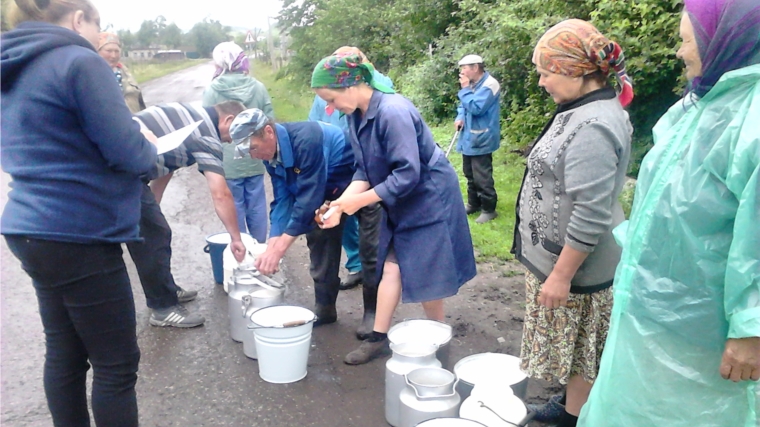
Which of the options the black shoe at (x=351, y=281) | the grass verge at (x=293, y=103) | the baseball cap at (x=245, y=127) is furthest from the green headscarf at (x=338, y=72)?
the grass verge at (x=293, y=103)

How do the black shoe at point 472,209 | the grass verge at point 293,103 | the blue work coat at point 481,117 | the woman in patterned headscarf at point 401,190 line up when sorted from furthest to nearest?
the grass verge at point 293,103 → the black shoe at point 472,209 → the blue work coat at point 481,117 → the woman in patterned headscarf at point 401,190

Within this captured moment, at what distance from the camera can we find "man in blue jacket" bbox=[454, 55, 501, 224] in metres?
6.57

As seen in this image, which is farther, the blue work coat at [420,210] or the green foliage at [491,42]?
the green foliage at [491,42]

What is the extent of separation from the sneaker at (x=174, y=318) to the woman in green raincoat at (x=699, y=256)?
3.23 m

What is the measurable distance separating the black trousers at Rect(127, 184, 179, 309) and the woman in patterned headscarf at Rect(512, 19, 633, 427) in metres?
2.71

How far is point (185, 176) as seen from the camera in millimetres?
9789

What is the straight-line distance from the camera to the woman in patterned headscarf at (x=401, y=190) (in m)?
3.15

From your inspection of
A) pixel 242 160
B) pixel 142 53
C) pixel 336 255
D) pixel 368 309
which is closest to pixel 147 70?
pixel 142 53

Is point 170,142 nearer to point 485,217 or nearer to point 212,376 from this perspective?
point 212,376

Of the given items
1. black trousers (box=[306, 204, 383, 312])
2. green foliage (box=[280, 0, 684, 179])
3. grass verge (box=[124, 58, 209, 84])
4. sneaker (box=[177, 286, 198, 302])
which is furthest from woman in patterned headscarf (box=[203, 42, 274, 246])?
grass verge (box=[124, 58, 209, 84])

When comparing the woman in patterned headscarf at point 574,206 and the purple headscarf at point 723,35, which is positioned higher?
the purple headscarf at point 723,35

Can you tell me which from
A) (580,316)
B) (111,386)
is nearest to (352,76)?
(580,316)

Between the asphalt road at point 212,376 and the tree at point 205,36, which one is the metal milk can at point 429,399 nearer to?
the asphalt road at point 212,376

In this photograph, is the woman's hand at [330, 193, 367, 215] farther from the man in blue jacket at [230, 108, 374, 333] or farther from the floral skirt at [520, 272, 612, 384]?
the floral skirt at [520, 272, 612, 384]
